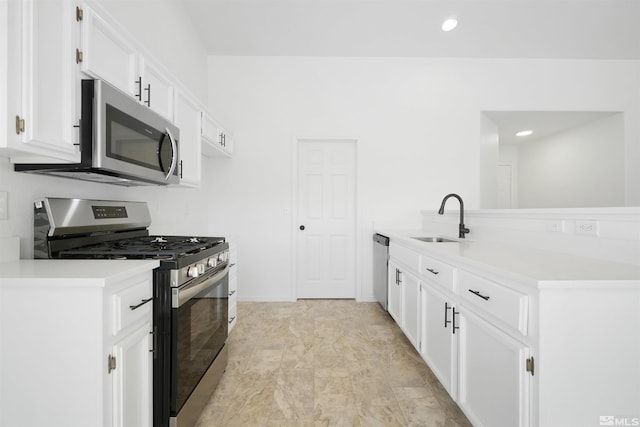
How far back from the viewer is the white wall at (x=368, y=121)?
3.80 metres

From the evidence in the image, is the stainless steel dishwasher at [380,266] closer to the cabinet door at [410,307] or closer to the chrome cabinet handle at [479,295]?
the cabinet door at [410,307]

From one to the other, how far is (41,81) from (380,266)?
3.06 meters

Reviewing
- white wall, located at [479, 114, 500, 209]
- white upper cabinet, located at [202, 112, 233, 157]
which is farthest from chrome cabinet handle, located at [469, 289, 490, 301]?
white wall, located at [479, 114, 500, 209]

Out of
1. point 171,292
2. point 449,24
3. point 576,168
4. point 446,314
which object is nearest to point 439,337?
point 446,314

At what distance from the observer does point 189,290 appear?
1430mm

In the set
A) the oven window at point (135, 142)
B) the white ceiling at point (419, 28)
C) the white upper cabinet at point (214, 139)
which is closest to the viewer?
the oven window at point (135, 142)

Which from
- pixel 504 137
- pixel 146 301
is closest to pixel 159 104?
pixel 146 301

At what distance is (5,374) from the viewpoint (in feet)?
3.19

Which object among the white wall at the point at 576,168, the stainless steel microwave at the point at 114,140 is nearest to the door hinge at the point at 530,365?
the stainless steel microwave at the point at 114,140

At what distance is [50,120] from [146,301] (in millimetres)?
777

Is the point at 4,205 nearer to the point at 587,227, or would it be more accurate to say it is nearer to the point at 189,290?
the point at 189,290

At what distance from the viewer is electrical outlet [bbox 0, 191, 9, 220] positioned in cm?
126

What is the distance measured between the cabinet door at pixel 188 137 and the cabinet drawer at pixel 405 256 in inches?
71.8

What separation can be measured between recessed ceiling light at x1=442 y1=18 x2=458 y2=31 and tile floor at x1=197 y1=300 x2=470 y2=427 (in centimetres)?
316
